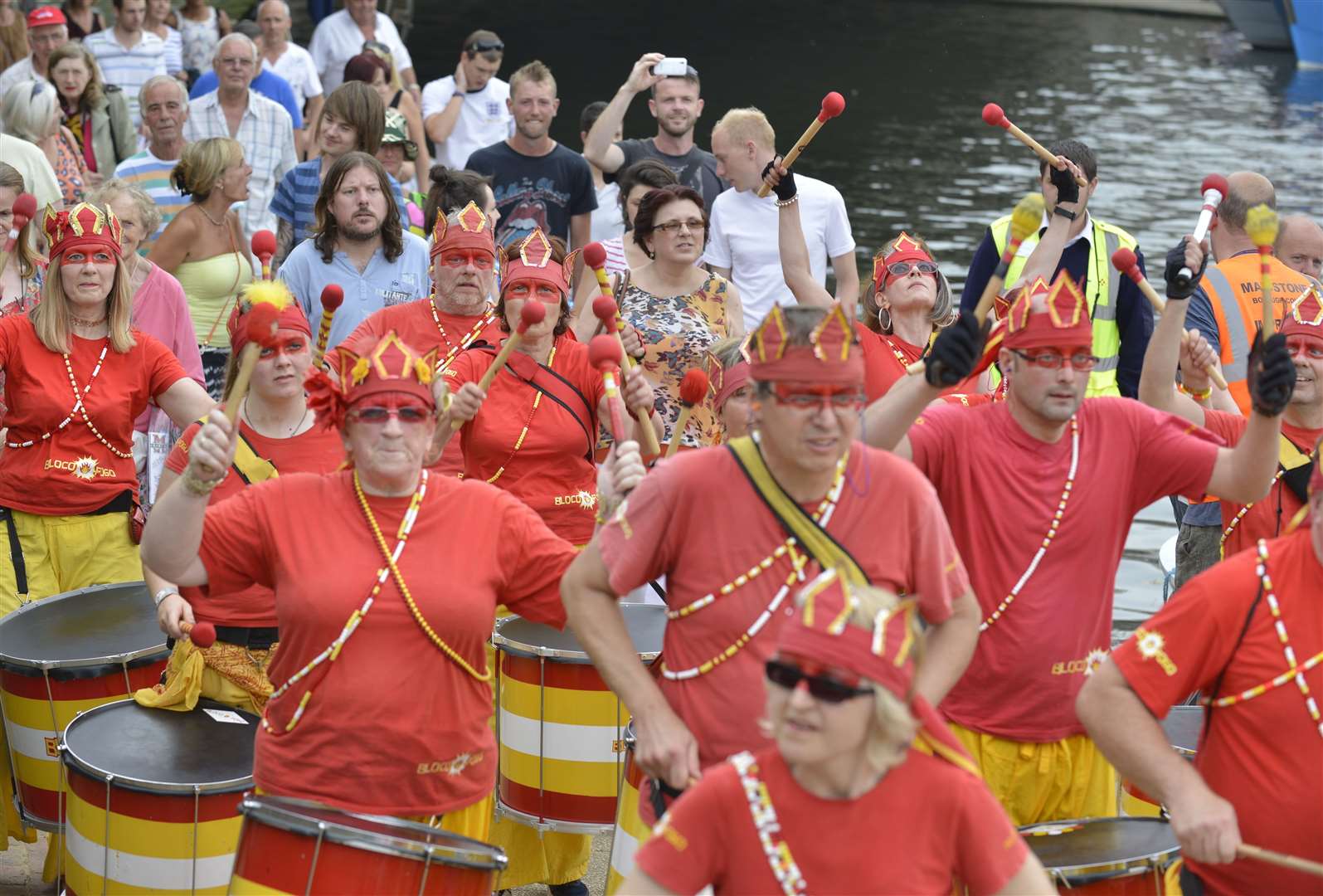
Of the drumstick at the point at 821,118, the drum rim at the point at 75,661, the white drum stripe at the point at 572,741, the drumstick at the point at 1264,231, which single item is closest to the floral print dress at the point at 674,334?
the drumstick at the point at 821,118

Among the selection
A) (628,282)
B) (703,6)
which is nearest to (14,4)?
(628,282)

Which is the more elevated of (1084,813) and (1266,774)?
(1266,774)

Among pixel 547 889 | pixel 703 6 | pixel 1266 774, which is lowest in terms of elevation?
pixel 703 6

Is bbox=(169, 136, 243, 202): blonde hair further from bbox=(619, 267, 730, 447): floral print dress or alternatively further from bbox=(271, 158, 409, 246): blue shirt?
bbox=(619, 267, 730, 447): floral print dress

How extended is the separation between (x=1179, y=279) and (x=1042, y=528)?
0.96m

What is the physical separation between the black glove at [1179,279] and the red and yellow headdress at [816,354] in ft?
5.56

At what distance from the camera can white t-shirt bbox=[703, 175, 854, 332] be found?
30.9ft

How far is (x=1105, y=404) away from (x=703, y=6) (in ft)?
135

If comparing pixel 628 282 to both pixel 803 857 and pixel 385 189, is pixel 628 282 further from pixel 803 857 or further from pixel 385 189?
pixel 803 857

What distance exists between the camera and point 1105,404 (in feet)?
17.7

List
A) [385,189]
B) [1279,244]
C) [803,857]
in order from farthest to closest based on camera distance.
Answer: [385,189], [1279,244], [803,857]

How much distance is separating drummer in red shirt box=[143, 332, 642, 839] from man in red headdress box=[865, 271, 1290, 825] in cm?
104

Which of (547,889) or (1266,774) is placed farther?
(547,889)

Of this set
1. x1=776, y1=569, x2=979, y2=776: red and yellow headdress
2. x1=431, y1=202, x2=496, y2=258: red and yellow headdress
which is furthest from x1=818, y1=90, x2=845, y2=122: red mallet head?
x1=776, y1=569, x2=979, y2=776: red and yellow headdress
